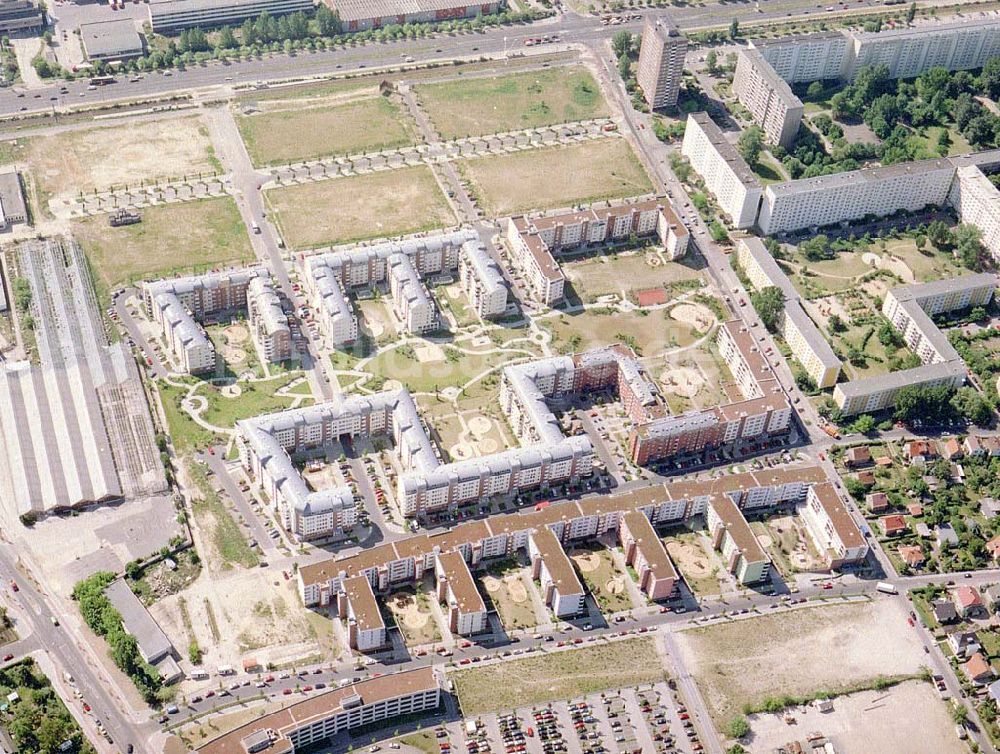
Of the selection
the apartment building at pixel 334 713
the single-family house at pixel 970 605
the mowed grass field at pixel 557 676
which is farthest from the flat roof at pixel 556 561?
the single-family house at pixel 970 605

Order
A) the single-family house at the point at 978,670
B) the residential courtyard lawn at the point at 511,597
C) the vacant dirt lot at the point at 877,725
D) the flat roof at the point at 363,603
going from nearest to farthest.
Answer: the vacant dirt lot at the point at 877,725
the flat roof at the point at 363,603
the single-family house at the point at 978,670
the residential courtyard lawn at the point at 511,597

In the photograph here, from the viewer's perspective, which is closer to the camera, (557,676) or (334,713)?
(334,713)

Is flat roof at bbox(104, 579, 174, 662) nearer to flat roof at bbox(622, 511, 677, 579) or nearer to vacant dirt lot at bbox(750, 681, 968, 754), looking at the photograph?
flat roof at bbox(622, 511, 677, 579)

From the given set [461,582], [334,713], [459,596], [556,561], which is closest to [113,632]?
[334,713]

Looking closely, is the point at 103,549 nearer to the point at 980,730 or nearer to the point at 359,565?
the point at 359,565

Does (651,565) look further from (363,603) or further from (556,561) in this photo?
(363,603)

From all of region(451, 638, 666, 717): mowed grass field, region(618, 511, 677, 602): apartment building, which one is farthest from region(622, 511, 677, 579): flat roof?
region(451, 638, 666, 717): mowed grass field

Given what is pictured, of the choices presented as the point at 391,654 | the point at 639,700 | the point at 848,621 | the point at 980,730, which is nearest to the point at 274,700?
the point at 391,654

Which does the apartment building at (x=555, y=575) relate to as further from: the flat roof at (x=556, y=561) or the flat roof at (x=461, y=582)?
the flat roof at (x=461, y=582)
